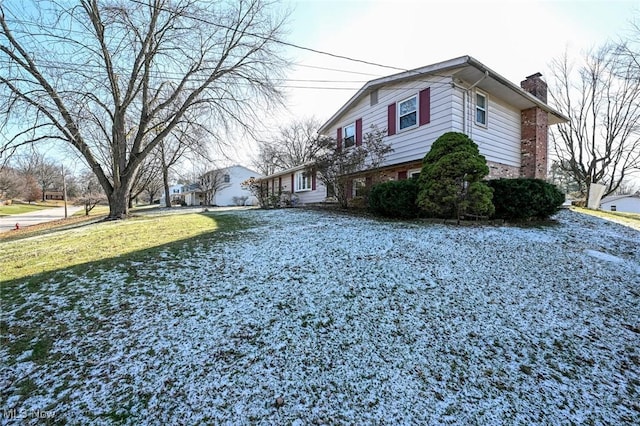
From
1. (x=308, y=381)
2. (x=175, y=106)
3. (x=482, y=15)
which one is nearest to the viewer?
(x=308, y=381)

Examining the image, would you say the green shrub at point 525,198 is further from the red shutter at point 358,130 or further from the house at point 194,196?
the house at point 194,196

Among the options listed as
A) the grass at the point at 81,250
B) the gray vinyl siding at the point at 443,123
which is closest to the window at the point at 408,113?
the gray vinyl siding at the point at 443,123

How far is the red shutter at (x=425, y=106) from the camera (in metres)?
9.00

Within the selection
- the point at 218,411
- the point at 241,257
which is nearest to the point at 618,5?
the point at 241,257

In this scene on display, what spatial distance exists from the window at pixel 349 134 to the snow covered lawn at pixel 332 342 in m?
9.09

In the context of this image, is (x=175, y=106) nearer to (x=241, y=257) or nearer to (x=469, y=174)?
(x=241, y=257)

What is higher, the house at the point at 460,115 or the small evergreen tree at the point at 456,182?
the house at the point at 460,115

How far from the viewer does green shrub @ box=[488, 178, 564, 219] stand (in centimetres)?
714

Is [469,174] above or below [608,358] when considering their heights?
above

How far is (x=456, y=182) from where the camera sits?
680 cm

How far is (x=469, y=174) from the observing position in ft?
22.0

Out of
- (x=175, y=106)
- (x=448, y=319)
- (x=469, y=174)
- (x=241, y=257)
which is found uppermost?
(x=175, y=106)

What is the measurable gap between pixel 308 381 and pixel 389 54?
10.00 metres

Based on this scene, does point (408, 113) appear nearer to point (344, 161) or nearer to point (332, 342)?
point (344, 161)
